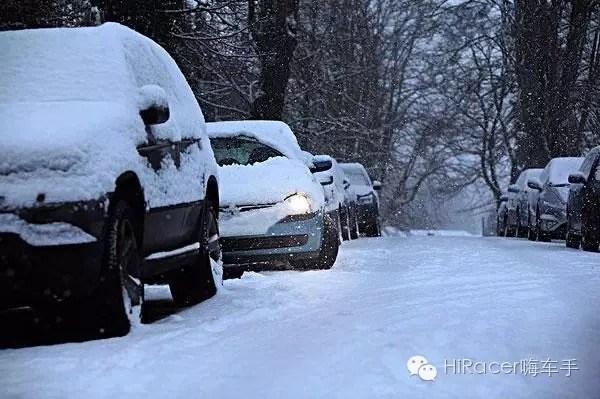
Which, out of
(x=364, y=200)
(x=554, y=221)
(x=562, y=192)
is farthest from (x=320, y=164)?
(x=364, y=200)

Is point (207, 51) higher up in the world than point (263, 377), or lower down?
higher up

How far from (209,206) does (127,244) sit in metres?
2.45

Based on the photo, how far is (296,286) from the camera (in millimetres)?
9344

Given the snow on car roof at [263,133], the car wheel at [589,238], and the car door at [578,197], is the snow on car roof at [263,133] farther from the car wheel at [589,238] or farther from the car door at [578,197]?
the car door at [578,197]

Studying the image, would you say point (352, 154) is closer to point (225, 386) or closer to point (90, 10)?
point (90, 10)

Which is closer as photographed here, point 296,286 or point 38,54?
point 38,54

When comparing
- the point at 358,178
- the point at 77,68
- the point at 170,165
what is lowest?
the point at 358,178

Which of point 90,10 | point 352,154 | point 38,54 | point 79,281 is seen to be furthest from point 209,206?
point 352,154

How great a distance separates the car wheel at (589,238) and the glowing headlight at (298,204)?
7.00m

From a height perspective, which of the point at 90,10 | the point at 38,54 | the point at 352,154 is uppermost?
the point at 90,10

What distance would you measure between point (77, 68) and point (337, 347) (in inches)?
109

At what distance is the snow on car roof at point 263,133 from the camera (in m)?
12.3

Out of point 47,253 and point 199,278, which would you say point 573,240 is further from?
point 47,253

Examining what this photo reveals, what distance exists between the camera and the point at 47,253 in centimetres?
590
